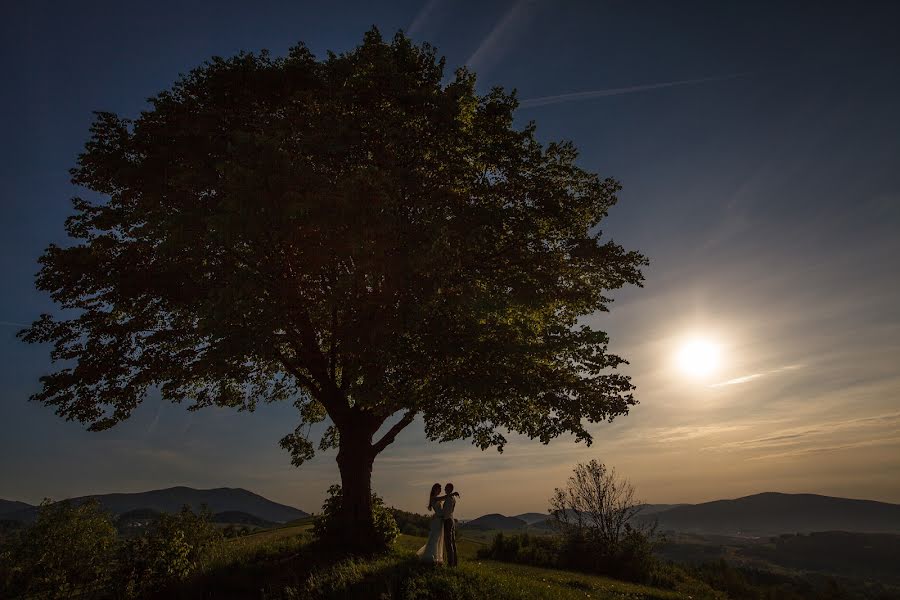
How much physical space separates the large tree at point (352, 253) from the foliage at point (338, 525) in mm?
507

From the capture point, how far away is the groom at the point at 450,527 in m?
16.8

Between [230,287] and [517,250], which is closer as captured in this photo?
[230,287]

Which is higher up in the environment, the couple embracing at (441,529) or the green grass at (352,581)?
the couple embracing at (441,529)

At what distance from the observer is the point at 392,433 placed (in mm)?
21938

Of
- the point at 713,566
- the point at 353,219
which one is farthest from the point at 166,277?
the point at 713,566

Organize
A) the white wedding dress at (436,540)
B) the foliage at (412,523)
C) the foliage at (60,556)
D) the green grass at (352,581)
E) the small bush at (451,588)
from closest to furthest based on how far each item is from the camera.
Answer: the small bush at (451,588) → the green grass at (352,581) → the foliage at (60,556) → the white wedding dress at (436,540) → the foliage at (412,523)

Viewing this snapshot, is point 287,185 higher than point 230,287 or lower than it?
higher

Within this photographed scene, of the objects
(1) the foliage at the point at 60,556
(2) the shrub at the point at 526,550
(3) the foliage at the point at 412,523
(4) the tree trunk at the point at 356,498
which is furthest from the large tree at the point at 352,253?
(3) the foliage at the point at 412,523

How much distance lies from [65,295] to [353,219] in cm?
1156

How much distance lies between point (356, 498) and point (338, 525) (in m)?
1.18

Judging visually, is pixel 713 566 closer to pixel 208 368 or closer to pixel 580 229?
pixel 580 229

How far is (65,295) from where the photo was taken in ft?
58.8

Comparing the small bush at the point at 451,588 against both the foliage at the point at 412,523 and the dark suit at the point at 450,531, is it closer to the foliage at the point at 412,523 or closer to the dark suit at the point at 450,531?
the dark suit at the point at 450,531

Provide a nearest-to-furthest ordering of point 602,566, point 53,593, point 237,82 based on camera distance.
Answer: point 53,593 < point 237,82 < point 602,566
